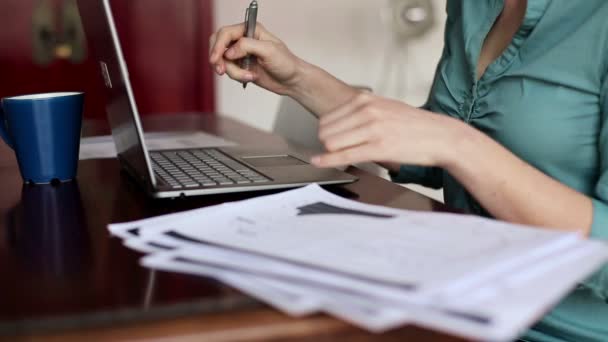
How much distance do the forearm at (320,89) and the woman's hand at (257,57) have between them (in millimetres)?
13

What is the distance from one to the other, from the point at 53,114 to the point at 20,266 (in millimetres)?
398

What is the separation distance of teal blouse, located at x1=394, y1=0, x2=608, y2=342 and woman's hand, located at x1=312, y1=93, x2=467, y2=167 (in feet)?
0.80

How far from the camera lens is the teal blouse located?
35.1 inches

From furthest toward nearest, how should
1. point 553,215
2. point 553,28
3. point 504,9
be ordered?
point 504,9 < point 553,28 < point 553,215

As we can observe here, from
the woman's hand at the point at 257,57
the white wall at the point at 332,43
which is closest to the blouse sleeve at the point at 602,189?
the woman's hand at the point at 257,57

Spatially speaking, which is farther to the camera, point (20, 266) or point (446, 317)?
point (20, 266)

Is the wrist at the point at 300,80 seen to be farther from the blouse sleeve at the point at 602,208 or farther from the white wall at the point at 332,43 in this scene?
the white wall at the point at 332,43

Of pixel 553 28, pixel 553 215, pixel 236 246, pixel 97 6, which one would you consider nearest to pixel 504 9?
pixel 553 28

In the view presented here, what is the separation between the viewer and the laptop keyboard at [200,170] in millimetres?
838

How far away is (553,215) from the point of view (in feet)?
2.36

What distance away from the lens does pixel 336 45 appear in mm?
2422

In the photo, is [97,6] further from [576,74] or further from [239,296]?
[576,74]

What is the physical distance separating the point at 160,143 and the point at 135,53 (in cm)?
124

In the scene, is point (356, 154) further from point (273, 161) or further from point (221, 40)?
point (221, 40)
